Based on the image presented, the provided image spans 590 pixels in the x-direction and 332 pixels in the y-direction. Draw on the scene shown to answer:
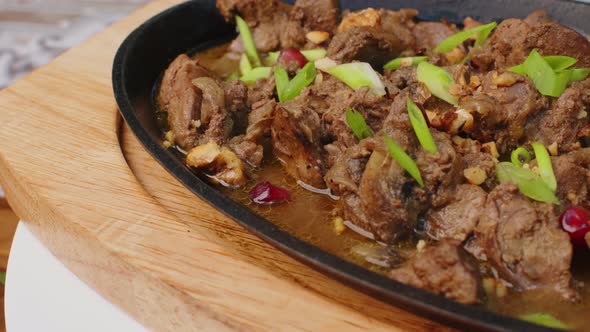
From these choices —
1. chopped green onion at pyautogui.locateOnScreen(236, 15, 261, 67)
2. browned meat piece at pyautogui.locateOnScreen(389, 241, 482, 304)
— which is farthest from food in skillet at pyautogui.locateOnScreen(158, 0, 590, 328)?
chopped green onion at pyautogui.locateOnScreen(236, 15, 261, 67)

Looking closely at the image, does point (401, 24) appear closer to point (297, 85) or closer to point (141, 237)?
point (297, 85)

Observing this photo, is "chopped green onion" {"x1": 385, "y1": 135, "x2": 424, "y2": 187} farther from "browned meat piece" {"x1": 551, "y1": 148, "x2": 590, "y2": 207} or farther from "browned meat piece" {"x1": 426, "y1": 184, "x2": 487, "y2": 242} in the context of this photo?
"browned meat piece" {"x1": 551, "y1": 148, "x2": 590, "y2": 207}

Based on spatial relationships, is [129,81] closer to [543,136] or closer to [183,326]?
[183,326]

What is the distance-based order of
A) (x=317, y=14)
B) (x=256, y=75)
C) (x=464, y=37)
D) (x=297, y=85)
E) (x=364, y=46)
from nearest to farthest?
(x=297, y=85), (x=364, y=46), (x=464, y=37), (x=256, y=75), (x=317, y=14)

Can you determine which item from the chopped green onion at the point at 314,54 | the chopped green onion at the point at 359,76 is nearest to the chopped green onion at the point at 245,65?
the chopped green onion at the point at 314,54

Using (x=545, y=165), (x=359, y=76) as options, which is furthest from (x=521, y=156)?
(x=359, y=76)
